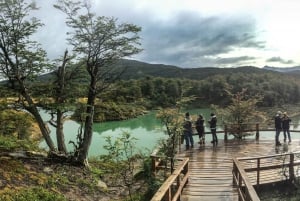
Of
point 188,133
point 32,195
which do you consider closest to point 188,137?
point 188,133

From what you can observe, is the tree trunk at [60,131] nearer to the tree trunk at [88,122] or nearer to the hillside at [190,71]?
the tree trunk at [88,122]

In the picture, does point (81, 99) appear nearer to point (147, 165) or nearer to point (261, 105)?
point (147, 165)

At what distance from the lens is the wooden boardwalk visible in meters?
10.2

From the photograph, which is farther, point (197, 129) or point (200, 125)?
point (197, 129)

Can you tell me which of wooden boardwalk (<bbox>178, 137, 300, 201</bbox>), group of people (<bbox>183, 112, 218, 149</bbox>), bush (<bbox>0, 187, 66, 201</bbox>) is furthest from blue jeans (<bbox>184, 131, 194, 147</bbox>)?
bush (<bbox>0, 187, 66, 201</bbox>)

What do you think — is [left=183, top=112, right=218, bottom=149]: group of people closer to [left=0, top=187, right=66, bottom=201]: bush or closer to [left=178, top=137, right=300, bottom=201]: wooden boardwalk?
[left=178, top=137, right=300, bottom=201]: wooden boardwalk

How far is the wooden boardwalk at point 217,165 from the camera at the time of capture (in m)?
10.2

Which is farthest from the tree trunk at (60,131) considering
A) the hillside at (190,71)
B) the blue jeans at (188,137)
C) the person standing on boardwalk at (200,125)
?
the hillside at (190,71)

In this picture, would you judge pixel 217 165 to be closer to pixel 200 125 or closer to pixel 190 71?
pixel 200 125

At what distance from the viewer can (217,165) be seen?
45.7 feet

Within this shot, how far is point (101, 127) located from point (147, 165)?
31.5 m

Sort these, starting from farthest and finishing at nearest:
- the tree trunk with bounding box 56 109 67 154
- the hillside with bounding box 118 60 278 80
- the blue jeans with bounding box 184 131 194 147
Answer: the hillside with bounding box 118 60 278 80 → the blue jeans with bounding box 184 131 194 147 → the tree trunk with bounding box 56 109 67 154

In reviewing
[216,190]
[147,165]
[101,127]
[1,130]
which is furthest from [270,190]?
[101,127]

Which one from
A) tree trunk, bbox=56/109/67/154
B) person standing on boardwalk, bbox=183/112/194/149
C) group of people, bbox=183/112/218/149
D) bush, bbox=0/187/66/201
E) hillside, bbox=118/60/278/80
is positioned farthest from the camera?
hillside, bbox=118/60/278/80
